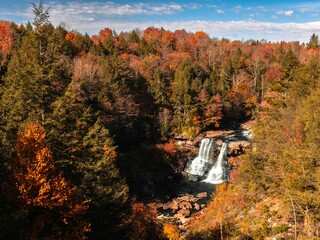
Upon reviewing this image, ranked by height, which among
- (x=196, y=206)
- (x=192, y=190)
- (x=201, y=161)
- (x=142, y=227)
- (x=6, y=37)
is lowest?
(x=192, y=190)

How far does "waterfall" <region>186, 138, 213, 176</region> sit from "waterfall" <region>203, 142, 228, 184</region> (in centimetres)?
161

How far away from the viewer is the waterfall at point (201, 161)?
50.9m

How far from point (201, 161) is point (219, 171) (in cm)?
390

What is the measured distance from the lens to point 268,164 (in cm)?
2452

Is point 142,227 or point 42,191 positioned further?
point 142,227

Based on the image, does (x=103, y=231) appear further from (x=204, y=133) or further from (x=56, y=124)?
(x=204, y=133)

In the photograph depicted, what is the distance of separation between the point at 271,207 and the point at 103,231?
516 inches

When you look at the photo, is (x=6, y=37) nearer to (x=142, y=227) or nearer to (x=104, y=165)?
(x=104, y=165)

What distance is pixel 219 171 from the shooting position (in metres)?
49.3

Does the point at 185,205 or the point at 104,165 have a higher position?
the point at 104,165

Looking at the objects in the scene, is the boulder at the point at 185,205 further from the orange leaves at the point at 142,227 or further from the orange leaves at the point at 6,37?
the orange leaves at the point at 6,37

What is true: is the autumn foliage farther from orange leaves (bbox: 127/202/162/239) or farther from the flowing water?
the flowing water

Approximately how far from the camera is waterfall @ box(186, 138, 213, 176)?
50.9 m

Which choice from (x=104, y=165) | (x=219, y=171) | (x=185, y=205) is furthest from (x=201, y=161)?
(x=104, y=165)
